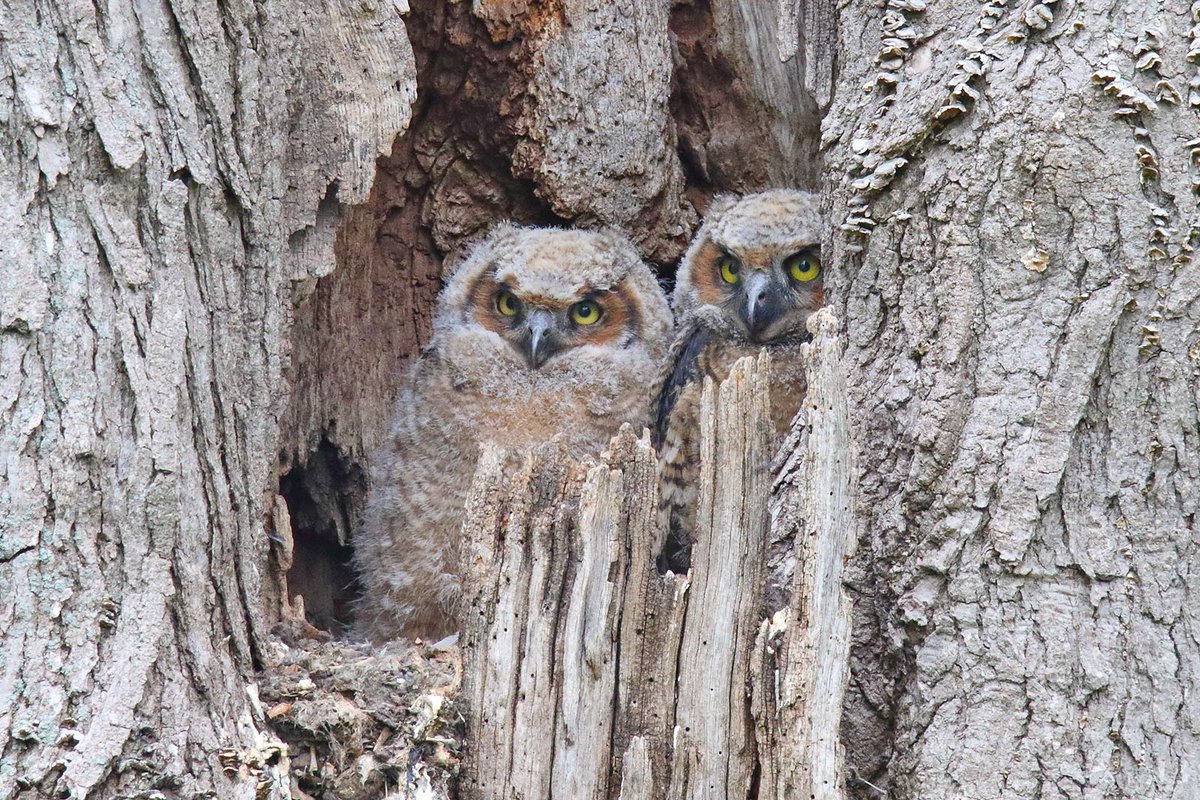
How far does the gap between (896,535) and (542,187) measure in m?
1.78

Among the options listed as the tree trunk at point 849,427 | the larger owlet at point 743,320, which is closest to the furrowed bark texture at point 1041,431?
the tree trunk at point 849,427

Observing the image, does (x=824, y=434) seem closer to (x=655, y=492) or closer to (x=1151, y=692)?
(x=655, y=492)

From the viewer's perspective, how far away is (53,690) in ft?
6.38

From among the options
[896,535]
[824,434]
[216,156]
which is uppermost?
[216,156]

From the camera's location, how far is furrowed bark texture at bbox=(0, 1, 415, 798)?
6.50 feet

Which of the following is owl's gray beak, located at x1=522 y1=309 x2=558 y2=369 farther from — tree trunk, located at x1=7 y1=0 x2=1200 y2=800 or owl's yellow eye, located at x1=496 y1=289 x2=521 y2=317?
tree trunk, located at x1=7 y1=0 x2=1200 y2=800

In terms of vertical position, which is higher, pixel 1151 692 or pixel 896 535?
pixel 896 535

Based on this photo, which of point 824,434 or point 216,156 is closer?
point 824,434

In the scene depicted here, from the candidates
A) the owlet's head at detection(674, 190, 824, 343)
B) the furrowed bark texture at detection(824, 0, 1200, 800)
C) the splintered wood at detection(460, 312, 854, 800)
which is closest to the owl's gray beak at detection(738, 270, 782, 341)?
the owlet's head at detection(674, 190, 824, 343)

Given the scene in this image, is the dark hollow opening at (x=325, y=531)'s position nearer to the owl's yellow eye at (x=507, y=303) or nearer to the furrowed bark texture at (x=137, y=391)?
the owl's yellow eye at (x=507, y=303)

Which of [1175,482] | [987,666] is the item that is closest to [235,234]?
[987,666]

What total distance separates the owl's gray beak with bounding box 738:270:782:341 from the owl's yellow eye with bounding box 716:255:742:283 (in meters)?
0.07

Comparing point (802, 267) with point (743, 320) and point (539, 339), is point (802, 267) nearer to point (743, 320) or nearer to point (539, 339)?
point (743, 320)

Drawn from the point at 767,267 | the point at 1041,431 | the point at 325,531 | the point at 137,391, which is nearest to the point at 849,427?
the point at 1041,431
